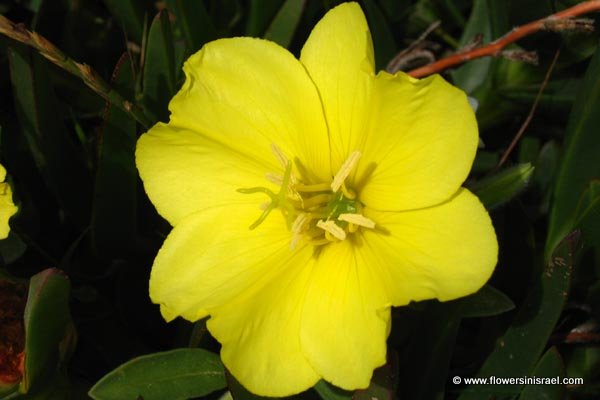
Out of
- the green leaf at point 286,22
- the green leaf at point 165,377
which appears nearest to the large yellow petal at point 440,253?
the green leaf at point 165,377

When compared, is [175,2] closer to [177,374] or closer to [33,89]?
[33,89]

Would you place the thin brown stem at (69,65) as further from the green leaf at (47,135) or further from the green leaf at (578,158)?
the green leaf at (578,158)

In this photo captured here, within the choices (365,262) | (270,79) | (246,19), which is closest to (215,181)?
(270,79)

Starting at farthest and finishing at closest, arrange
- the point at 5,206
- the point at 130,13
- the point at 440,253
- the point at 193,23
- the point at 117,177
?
the point at 130,13
the point at 193,23
the point at 117,177
the point at 5,206
the point at 440,253

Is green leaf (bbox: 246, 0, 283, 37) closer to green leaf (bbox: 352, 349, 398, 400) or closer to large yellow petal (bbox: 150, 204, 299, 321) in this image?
large yellow petal (bbox: 150, 204, 299, 321)

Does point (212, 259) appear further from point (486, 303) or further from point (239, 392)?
point (486, 303)

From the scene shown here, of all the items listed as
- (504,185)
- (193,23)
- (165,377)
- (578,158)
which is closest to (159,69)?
(193,23)
